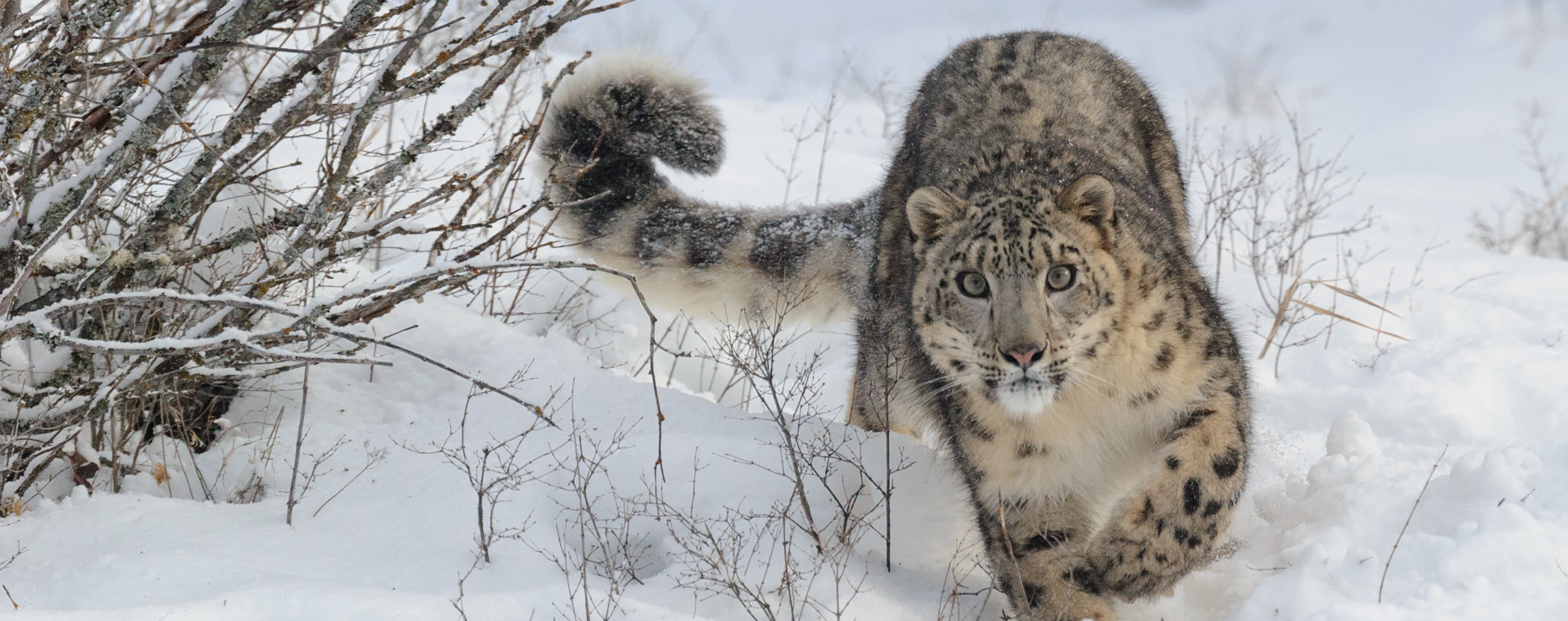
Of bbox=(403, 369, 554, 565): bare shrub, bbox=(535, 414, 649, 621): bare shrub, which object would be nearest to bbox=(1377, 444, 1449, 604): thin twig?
bbox=(535, 414, 649, 621): bare shrub

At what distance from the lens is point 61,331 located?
260 cm

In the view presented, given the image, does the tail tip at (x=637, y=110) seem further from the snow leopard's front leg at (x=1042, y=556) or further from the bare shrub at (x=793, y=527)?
the snow leopard's front leg at (x=1042, y=556)

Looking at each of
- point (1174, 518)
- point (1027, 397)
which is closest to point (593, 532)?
point (1027, 397)

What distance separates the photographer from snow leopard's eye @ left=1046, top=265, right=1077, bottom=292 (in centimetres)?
291

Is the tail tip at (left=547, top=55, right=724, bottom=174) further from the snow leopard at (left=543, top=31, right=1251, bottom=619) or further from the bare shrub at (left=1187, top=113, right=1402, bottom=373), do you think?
the bare shrub at (left=1187, top=113, right=1402, bottom=373)

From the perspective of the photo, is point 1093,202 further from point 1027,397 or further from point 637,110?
point 637,110

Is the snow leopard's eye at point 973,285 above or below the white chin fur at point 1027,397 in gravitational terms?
above

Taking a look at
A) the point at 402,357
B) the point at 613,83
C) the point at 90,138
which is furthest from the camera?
the point at 613,83

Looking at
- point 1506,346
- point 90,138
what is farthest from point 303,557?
point 1506,346

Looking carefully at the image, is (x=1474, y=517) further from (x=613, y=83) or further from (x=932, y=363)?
(x=613, y=83)

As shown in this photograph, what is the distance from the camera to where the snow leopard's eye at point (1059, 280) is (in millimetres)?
2914

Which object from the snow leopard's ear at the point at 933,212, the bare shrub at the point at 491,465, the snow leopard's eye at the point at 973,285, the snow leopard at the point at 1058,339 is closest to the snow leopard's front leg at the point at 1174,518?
the snow leopard at the point at 1058,339

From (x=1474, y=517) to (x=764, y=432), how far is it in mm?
1970

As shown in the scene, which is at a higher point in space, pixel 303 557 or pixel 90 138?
pixel 90 138
